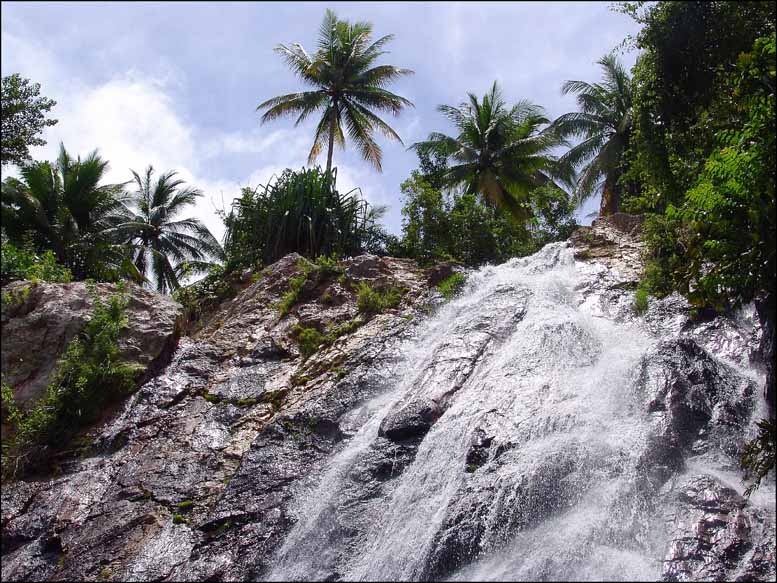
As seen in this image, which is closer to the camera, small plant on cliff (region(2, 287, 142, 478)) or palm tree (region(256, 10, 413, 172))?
small plant on cliff (region(2, 287, 142, 478))

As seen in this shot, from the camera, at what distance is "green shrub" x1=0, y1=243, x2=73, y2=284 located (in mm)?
14539

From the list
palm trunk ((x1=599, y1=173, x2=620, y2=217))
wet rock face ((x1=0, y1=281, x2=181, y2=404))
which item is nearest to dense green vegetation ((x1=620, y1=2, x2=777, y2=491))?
palm trunk ((x1=599, y1=173, x2=620, y2=217))

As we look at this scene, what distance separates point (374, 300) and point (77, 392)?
240 inches

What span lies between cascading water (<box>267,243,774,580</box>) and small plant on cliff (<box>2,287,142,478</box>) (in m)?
4.88

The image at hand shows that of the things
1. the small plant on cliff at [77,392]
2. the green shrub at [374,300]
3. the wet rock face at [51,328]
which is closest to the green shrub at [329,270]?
the green shrub at [374,300]

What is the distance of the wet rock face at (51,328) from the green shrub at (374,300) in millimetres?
3967

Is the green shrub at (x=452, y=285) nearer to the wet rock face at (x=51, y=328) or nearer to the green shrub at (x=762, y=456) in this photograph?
the wet rock face at (x=51, y=328)

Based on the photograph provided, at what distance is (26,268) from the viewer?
1488 cm

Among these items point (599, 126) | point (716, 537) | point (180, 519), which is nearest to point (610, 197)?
point (599, 126)

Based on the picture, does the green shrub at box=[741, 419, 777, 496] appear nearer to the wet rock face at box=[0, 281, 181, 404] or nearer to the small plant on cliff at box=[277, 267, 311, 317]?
the small plant on cliff at box=[277, 267, 311, 317]

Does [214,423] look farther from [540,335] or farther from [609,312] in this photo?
[609,312]

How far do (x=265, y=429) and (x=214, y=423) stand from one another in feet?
4.35

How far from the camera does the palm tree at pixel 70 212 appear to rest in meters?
20.5

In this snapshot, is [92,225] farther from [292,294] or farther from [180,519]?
[180,519]
